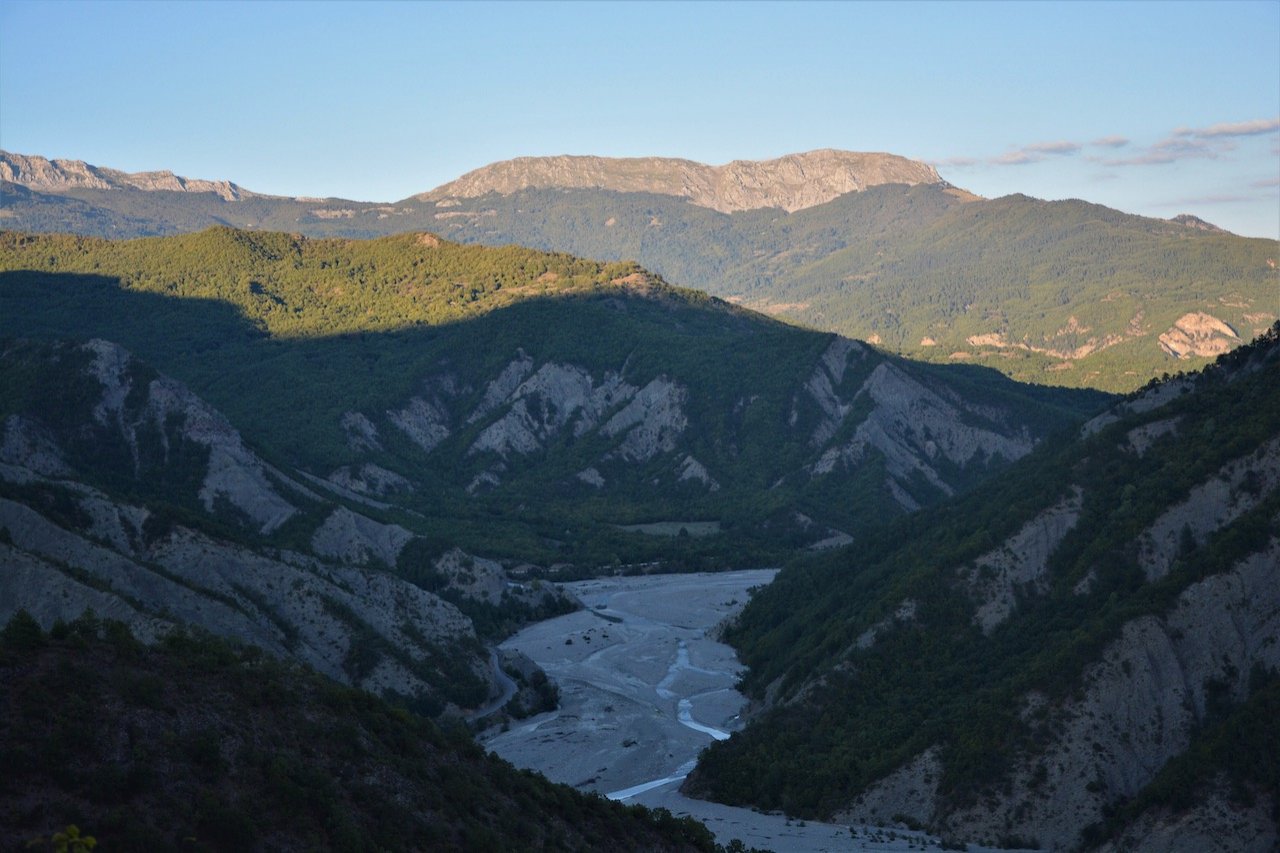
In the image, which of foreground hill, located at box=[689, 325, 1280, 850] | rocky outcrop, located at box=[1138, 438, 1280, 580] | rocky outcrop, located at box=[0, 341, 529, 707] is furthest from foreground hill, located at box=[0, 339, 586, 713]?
rocky outcrop, located at box=[1138, 438, 1280, 580]

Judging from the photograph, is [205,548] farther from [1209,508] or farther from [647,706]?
[1209,508]

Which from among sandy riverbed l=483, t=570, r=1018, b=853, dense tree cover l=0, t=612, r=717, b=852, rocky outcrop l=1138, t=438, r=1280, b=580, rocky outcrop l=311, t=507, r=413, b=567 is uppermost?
rocky outcrop l=1138, t=438, r=1280, b=580

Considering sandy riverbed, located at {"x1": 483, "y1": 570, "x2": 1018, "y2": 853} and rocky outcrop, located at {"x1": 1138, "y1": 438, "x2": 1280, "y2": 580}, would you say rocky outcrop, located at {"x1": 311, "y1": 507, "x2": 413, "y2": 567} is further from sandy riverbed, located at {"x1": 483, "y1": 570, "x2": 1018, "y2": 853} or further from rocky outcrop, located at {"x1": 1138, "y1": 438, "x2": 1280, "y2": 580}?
rocky outcrop, located at {"x1": 1138, "y1": 438, "x2": 1280, "y2": 580}

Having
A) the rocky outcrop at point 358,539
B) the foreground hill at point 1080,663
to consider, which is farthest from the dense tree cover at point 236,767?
the rocky outcrop at point 358,539

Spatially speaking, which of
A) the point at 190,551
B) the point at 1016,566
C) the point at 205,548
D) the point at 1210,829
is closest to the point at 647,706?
the point at 205,548

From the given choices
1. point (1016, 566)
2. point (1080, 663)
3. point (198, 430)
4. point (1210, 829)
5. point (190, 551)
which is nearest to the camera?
point (1210, 829)

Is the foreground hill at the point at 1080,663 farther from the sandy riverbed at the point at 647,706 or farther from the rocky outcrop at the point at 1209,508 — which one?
the sandy riverbed at the point at 647,706

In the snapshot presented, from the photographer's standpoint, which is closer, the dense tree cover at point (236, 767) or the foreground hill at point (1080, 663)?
the dense tree cover at point (236, 767)
